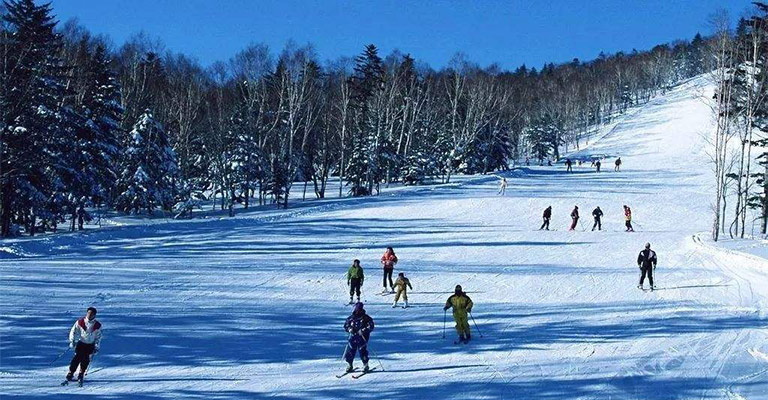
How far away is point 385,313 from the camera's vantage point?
16594 mm

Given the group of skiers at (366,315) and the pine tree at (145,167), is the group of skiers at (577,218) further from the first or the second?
the pine tree at (145,167)

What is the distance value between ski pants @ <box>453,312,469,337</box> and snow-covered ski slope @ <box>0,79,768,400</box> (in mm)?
341

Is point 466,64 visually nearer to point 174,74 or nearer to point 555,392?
point 174,74

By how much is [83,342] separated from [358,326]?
489 centimetres

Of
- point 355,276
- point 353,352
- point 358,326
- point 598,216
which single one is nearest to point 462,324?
point 358,326

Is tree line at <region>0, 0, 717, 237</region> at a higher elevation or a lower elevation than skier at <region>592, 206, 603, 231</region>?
higher

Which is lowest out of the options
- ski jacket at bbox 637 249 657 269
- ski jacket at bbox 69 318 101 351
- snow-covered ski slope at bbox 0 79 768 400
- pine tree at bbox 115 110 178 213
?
snow-covered ski slope at bbox 0 79 768 400

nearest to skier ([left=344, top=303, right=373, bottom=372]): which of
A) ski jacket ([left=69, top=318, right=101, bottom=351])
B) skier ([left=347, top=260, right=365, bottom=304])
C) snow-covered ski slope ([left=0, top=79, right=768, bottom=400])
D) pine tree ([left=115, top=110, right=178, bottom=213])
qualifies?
snow-covered ski slope ([left=0, top=79, right=768, bottom=400])

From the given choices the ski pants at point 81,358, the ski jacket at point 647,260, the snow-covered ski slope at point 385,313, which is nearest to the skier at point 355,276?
the snow-covered ski slope at point 385,313

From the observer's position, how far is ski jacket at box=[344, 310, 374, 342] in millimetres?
11992

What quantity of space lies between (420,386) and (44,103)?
88.2 feet

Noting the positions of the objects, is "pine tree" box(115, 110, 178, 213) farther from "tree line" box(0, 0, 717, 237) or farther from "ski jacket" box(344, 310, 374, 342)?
"ski jacket" box(344, 310, 374, 342)

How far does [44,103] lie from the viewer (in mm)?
30391

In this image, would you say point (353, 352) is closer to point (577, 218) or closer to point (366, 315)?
point (366, 315)
